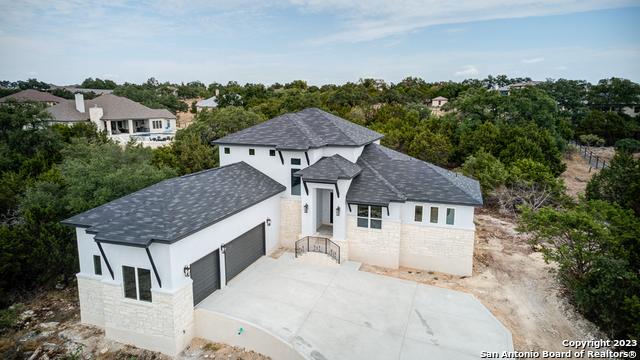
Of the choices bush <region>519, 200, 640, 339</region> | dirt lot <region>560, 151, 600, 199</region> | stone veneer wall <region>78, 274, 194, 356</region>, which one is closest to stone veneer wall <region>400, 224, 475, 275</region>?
bush <region>519, 200, 640, 339</region>

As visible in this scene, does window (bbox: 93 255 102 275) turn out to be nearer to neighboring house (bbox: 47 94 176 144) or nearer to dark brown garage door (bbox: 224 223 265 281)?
dark brown garage door (bbox: 224 223 265 281)

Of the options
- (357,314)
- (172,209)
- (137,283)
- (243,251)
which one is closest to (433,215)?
(357,314)

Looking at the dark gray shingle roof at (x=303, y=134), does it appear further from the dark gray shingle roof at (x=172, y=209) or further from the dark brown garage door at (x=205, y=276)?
the dark brown garage door at (x=205, y=276)

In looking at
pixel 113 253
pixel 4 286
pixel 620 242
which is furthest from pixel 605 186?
pixel 4 286

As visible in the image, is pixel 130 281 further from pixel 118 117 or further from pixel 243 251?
pixel 118 117

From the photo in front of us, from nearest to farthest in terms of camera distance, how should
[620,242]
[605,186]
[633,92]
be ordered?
1. [620,242]
2. [605,186]
3. [633,92]

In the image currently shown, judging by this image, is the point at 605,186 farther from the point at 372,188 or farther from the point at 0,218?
the point at 0,218
